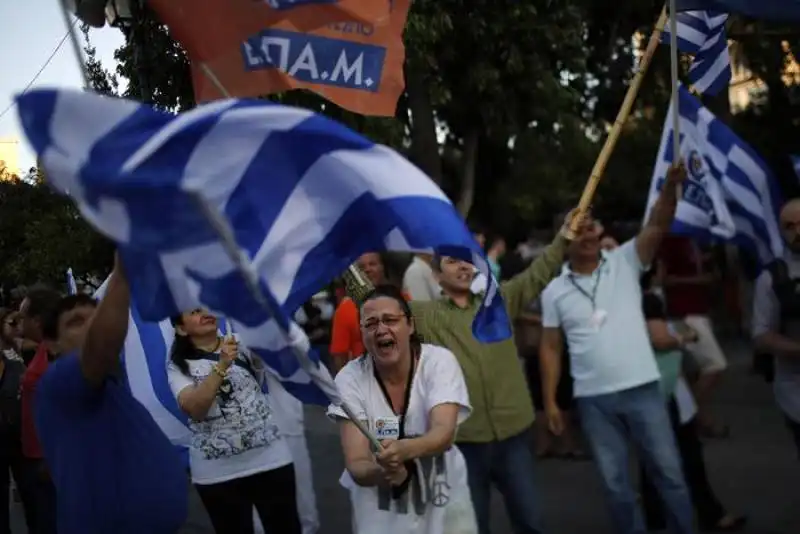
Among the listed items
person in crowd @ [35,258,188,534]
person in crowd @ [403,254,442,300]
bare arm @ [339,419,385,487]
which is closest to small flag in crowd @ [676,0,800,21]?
→ bare arm @ [339,419,385,487]

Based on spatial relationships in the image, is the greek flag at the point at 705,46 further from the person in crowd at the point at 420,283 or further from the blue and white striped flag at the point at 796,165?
the person in crowd at the point at 420,283

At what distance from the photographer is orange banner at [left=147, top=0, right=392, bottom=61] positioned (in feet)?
16.1

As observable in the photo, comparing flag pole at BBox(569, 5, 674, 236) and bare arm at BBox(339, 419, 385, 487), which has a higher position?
flag pole at BBox(569, 5, 674, 236)

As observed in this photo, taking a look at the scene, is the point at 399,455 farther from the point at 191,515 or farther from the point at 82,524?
the point at 191,515

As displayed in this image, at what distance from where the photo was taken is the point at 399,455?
4.34m

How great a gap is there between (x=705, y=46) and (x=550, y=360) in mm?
2077

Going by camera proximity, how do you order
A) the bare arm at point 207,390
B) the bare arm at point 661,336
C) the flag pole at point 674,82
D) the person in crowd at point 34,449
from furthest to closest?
the bare arm at point 661,336 → the person in crowd at point 34,449 → the flag pole at point 674,82 → the bare arm at point 207,390

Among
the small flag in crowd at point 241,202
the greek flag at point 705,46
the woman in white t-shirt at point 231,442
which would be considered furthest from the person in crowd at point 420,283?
the small flag in crowd at point 241,202

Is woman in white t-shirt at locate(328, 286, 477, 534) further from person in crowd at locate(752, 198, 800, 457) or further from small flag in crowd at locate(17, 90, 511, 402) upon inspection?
person in crowd at locate(752, 198, 800, 457)

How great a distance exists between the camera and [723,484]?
8.49 metres

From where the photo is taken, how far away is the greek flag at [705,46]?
7.36m

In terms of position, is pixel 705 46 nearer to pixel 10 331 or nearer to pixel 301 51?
pixel 301 51

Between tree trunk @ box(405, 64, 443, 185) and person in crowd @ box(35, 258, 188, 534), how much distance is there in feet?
35.7

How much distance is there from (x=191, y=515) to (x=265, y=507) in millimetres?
3520
